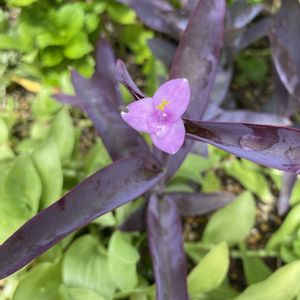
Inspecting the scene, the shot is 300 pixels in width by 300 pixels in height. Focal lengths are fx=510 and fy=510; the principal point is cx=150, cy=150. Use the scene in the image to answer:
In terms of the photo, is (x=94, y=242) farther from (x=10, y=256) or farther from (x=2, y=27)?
(x=2, y=27)

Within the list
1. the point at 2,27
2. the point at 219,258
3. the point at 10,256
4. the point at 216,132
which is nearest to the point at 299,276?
the point at 219,258

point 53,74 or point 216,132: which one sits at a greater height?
point 216,132

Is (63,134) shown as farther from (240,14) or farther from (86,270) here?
(240,14)

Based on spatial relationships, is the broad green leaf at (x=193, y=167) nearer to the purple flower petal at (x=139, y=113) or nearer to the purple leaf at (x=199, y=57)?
the purple leaf at (x=199, y=57)

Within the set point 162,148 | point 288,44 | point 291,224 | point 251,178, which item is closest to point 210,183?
point 251,178

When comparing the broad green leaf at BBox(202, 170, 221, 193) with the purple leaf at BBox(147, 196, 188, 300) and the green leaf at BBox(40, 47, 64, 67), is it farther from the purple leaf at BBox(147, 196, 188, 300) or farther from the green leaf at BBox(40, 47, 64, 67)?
the green leaf at BBox(40, 47, 64, 67)

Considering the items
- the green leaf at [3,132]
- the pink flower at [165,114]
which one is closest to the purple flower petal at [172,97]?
the pink flower at [165,114]
